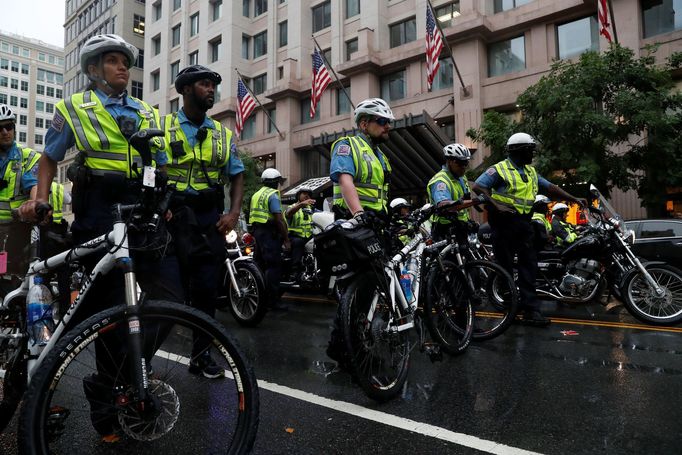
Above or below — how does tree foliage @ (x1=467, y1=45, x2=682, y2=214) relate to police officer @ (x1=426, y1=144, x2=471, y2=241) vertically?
above

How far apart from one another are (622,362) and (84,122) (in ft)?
14.5

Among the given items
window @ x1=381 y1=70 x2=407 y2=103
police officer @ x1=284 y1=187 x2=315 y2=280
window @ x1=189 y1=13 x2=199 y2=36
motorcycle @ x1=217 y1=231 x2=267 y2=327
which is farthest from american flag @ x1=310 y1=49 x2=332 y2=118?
window @ x1=189 y1=13 x2=199 y2=36

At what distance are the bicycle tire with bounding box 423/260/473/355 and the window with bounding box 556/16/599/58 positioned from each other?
18.7 m

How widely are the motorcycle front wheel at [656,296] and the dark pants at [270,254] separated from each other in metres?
4.34

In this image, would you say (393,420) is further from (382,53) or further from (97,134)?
(382,53)

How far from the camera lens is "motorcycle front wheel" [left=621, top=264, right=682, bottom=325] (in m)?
5.70

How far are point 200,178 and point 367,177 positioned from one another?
1.28 meters

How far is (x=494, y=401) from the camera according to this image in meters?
3.28

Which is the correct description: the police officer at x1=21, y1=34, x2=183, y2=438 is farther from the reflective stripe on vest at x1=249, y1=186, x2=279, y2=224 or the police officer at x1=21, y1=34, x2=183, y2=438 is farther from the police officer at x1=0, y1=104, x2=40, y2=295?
the reflective stripe on vest at x1=249, y1=186, x2=279, y2=224

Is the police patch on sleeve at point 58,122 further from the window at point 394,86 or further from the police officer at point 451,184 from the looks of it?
the window at point 394,86

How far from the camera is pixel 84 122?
2.86m

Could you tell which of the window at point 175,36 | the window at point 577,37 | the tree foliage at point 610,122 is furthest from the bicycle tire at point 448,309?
the window at point 175,36

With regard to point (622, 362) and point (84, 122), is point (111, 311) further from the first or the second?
point (622, 362)

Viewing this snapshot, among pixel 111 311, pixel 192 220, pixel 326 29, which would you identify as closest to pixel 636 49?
pixel 326 29
